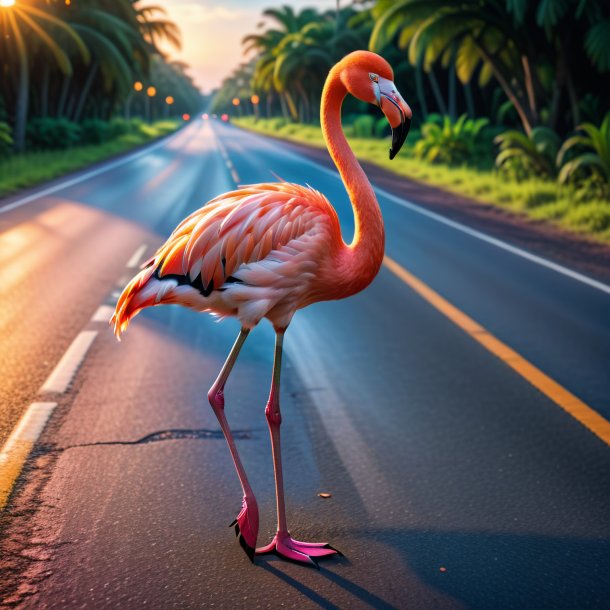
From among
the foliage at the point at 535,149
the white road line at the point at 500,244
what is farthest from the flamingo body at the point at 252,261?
the foliage at the point at 535,149

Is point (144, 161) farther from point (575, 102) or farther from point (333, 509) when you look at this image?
point (333, 509)

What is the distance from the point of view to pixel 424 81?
1714 inches

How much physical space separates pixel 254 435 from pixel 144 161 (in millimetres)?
27511

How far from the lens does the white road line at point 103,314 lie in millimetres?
7125

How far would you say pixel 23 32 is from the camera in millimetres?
26125

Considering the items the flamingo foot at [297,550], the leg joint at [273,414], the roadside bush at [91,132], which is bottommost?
the roadside bush at [91,132]

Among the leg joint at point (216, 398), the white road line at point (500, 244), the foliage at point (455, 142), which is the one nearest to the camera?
the leg joint at point (216, 398)

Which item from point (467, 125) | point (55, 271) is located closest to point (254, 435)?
point (55, 271)

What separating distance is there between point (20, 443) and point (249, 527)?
1.72m

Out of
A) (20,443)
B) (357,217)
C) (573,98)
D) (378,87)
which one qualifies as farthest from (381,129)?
(378,87)

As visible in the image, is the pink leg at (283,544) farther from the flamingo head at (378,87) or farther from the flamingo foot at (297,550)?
the flamingo head at (378,87)

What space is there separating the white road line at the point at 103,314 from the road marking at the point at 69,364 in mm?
418

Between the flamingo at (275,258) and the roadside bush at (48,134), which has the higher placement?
the flamingo at (275,258)

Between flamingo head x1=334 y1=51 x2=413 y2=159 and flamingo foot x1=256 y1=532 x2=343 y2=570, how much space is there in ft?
5.12
